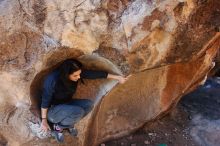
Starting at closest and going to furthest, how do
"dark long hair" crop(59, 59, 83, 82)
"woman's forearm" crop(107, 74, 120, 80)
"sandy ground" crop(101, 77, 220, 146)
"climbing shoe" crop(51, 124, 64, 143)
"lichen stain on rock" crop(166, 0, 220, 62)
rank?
"lichen stain on rock" crop(166, 0, 220, 62), "dark long hair" crop(59, 59, 83, 82), "woman's forearm" crop(107, 74, 120, 80), "climbing shoe" crop(51, 124, 64, 143), "sandy ground" crop(101, 77, 220, 146)

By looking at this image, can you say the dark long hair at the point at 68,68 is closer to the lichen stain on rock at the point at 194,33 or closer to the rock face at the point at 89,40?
the rock face at the point at 89,40

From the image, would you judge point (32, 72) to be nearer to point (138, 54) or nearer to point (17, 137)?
point (17, 137)

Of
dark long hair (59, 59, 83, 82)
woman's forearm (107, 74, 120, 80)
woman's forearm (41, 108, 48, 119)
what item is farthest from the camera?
woman's forearm (107, 74, 120, 80)

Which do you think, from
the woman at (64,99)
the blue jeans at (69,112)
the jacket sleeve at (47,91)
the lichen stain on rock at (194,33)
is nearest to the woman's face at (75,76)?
the woman at (64,99)

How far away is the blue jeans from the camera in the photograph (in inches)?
151

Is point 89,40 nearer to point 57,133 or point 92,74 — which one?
point 92,74

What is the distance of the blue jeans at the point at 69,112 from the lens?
12.6 ft

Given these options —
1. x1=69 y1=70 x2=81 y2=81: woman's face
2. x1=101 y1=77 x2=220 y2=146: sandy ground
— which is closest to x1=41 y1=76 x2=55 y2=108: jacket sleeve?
x1=69 y1=70 x2=81 y2=81: woman's face

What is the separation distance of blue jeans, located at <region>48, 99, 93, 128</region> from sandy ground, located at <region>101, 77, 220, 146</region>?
0.91m

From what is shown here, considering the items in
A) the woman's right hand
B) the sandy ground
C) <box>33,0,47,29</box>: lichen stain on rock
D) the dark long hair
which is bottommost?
the sandy ground

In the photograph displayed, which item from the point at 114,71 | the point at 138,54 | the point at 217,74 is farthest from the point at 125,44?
the point at 217,74

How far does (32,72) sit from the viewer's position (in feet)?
12.6

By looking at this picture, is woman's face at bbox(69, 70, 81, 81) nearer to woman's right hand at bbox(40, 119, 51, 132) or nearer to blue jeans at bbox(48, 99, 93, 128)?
blue jeans at bbox(48, 99, 93, 128)

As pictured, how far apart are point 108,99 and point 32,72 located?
100 centimetres
